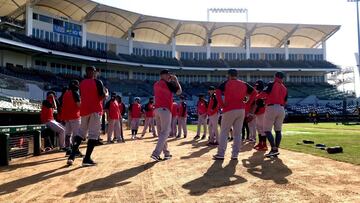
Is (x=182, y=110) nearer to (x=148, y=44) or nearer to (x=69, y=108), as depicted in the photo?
(x=69, y=108)

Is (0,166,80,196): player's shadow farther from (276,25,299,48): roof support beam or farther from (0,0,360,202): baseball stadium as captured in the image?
(276,25,299,48): roof support beam

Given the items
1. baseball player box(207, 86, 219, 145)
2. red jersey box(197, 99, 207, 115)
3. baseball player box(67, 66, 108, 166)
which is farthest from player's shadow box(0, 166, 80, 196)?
red jersey box(197, 99, 207, 115)

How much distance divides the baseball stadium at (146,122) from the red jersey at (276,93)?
26 mm

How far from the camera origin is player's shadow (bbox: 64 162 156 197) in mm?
5438

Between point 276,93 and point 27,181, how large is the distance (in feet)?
19.8

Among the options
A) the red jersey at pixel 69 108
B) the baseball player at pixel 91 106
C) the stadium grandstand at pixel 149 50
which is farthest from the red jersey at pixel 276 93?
the stadium grandstand at pixel 149 50

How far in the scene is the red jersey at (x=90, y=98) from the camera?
330 inches

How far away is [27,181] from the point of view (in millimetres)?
6434

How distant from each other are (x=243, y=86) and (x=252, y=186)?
3803 millimetres

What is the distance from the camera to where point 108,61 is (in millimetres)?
55125

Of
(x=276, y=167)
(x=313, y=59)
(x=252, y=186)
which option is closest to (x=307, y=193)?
(x=252, y=186)

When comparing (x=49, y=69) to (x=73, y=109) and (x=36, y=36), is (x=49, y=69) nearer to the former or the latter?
(x=36, y=36)

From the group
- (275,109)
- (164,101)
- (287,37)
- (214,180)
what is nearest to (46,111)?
(164,101)

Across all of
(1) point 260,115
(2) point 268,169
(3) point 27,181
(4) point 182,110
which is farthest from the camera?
(4) point 182,110
